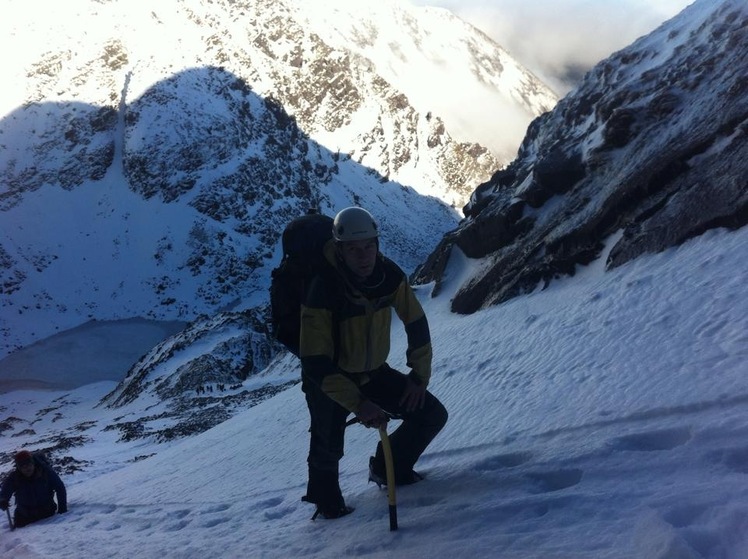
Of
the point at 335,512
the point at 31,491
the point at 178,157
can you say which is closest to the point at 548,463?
the point at 335,512

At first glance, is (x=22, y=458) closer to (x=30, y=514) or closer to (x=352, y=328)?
(x=30, y=514)

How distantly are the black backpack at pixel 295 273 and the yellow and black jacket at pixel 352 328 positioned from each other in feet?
0.30

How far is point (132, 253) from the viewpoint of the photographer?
172ft

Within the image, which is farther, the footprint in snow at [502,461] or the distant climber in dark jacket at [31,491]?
the distant climber in dark jacket at [31,491]

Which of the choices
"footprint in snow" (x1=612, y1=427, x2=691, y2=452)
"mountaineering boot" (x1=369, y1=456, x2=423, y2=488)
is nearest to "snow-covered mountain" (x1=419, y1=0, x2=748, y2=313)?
"footprint in snow" (x1=612, y1=427, x2=691, y2=452)

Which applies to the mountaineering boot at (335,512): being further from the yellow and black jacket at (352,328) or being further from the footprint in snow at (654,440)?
the footprint in snow at (654,440)

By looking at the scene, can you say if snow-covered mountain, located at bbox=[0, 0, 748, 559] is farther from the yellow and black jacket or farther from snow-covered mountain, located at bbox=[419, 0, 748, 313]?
the yellow and black jacket

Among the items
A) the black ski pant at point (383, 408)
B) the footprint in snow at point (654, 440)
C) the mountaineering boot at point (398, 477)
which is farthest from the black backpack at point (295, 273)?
the footprint in snow at point (654, 440)

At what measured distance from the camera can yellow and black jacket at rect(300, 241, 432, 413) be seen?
11.1 ft

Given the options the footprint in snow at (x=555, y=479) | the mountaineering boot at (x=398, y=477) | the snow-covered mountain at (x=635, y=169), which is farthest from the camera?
the snow-covered mountain at (x=635, y=169)

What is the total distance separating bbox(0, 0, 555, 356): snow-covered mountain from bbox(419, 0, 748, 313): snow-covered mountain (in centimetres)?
3667

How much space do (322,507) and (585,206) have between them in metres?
8.07

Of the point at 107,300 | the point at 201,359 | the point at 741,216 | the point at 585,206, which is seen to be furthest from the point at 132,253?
the point at 741,216

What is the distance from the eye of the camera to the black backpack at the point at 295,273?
3.59 meters
